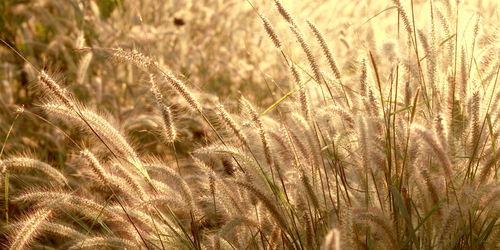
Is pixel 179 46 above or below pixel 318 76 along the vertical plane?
above

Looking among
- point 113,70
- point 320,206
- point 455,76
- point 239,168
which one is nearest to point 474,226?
point 320,206

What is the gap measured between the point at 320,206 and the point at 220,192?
0.37 meters

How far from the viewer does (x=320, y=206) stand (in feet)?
6.07

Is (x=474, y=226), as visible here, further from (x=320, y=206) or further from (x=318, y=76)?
(x=318, y=76)

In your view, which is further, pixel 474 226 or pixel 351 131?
pixel 351 131

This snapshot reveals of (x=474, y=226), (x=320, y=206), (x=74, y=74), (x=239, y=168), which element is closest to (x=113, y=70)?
(x=74, y=74)

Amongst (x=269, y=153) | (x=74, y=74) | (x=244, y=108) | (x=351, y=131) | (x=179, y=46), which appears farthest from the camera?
(x=179, y=46)

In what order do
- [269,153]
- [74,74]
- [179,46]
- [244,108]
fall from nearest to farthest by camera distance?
1. [269,153]
2. [244,108]
3. [74,74]
4. [179,46]

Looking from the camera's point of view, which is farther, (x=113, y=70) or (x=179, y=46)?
(x=179, y=46)

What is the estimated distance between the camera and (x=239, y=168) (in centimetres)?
204

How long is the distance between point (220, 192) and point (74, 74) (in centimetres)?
289

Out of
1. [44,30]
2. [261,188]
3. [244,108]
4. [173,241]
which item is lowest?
[173,241]

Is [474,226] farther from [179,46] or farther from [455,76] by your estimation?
[179,46]

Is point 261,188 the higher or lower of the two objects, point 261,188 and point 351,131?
the lower
